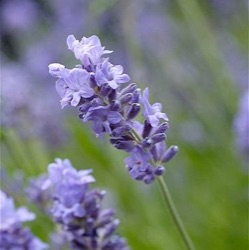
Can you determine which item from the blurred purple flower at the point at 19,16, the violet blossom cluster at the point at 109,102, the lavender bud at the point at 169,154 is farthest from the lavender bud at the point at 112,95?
the blurred purple flower at the point at 19,16

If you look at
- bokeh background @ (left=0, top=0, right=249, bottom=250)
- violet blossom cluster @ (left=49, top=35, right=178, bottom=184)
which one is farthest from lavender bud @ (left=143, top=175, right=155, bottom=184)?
bokeh background @ (left=0, top=0, right=249, bottom=250)

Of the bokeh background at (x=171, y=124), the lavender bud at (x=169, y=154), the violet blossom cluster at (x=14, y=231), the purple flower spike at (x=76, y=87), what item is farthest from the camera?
the bokeh background at (x=171, y=124)

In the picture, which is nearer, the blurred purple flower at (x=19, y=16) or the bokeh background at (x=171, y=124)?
the bokeh background at (x=171, y=124)

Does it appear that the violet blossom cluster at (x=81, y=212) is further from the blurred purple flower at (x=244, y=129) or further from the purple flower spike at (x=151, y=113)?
the blurred purple flower at (x=244, y=129)

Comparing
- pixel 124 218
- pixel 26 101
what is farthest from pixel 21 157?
pixel 124 218

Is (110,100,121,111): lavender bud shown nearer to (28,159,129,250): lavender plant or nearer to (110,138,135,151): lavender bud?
(110,138,135,151): lavender bud

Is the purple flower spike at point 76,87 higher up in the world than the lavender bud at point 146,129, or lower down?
higher up

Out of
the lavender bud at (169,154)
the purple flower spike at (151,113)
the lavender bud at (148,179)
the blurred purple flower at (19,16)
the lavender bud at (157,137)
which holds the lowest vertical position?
the lavender bud at (148,179)
